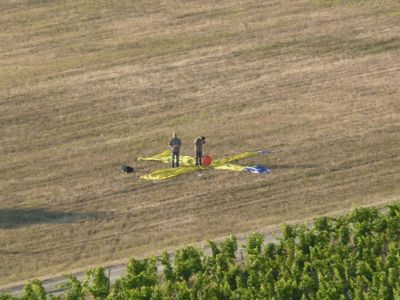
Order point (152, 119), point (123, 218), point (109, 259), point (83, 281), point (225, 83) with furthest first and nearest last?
point (225, 83) < point (152, 119) < point (123, 218) < point (109, 259) < point (83, 281)

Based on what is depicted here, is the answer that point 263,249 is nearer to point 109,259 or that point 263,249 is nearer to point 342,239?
point 342,239

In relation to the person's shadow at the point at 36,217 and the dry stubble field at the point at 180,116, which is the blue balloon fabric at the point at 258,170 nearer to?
the dry stubble field at the point at 180,116

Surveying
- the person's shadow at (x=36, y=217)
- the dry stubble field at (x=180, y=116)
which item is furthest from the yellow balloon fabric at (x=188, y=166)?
the person's shadow at (x=36, y=217)

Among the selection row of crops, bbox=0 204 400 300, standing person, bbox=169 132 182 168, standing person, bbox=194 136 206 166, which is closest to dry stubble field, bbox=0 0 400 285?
standing person, bbox=194 136 206 166

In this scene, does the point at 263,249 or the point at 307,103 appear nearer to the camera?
the point at 263,249

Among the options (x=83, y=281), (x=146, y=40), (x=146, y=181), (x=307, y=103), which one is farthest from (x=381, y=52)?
(x=83, y=281)

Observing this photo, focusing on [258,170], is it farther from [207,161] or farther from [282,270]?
[282,270]

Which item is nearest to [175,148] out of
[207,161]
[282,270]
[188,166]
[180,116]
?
[188,166]
